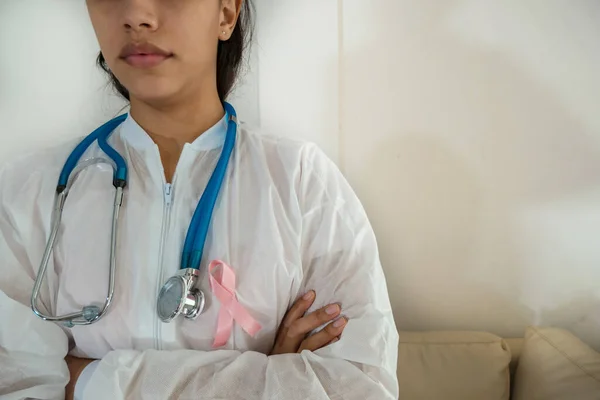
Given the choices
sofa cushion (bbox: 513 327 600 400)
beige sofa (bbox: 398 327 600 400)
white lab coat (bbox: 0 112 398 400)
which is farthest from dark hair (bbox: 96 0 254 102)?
sofa cushion (bbox: 513 327 600 400)

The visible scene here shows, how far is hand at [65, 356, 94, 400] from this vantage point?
101 centimetres

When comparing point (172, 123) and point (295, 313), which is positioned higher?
point (172, 123)

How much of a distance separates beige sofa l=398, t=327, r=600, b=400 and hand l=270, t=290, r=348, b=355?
1.48 feet

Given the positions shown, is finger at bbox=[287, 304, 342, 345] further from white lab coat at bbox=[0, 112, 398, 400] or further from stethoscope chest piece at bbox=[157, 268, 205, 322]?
stethoscope chest piece at bbox=[157, 268, 205, 322]

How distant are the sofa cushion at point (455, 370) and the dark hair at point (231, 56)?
843 mm

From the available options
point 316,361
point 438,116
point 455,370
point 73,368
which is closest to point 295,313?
point 316,361

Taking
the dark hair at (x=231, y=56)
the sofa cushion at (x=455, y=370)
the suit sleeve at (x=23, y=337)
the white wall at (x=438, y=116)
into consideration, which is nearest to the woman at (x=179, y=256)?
the suit sleeve at (x=23, y=337)

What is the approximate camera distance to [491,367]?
1367 millimetres

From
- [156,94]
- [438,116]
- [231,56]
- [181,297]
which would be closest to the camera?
[181,297]

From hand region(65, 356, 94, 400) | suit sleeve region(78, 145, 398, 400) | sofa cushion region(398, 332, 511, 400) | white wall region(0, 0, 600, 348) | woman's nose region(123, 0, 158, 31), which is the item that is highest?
woman's nose region(123, 0, 158, 31)

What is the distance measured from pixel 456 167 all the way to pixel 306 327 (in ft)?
2.22

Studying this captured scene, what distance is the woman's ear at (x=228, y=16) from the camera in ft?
3.71

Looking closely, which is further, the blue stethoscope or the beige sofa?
the beige sofa

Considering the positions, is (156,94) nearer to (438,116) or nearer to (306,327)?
(306,327)
